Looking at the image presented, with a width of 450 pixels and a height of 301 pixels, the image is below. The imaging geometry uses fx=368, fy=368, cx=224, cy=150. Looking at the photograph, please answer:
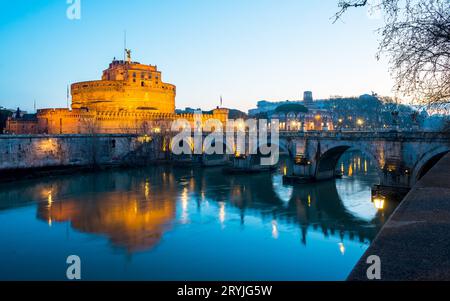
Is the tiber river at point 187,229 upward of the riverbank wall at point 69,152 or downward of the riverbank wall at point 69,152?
downward

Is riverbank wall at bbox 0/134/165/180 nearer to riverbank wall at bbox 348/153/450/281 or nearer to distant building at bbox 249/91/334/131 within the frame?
riverbank wall at bbox 348/153/450/281

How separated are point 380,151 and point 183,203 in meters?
12.9

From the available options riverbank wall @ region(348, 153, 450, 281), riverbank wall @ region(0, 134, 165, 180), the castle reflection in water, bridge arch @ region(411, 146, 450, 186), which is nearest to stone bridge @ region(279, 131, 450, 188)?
bridge arch @ region(411, 146, 450, 186)

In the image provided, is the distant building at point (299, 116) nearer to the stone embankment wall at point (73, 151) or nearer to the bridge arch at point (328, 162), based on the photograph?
the stone embankment wall at point (73, 151)

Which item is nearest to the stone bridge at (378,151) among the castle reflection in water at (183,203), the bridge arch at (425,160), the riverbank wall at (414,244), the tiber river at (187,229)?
the bridge arch at (425,160)

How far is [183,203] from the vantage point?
67.7 ft

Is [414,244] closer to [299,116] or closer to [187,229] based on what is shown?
[187,229]

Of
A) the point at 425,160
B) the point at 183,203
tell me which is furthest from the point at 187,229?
the point at 425,160

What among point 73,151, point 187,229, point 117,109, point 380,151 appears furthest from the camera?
point 117,109

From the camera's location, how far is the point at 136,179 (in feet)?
99.4

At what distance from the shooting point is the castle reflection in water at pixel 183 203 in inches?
606

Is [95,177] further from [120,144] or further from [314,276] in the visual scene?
[314,276]

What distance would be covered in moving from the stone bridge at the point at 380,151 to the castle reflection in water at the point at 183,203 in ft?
5.34
